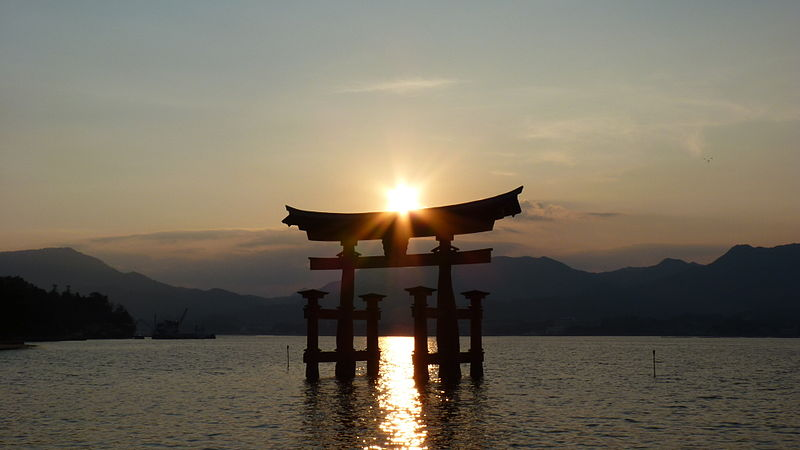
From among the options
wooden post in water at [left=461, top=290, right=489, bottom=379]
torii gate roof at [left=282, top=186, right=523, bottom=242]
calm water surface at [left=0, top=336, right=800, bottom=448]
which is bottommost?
calm water surface at [left=0, top=336, right=800, bottom=448]

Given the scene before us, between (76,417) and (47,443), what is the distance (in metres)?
7.13

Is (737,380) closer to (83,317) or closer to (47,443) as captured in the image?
(47,443)

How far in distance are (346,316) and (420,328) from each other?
4.46 m

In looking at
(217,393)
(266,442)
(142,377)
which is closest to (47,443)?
(266,442)

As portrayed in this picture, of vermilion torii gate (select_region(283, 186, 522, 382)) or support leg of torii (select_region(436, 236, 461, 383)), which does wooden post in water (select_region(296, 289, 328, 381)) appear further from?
support leg of torii (select_region(436, 236, 461, 383))

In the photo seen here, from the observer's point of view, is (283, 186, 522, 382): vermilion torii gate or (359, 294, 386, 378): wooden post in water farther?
(359, 294, 386, 378): wooden post in water

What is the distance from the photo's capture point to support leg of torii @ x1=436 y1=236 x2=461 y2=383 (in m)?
37.4

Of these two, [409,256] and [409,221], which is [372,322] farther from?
[409,221]

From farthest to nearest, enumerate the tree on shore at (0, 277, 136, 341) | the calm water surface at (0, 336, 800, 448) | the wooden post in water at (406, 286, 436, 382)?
the tree on shore at (0, 277, 136, 341) < the wooden post in water at (406, 286, 436, 382) < the calm water surface at (0, 336, 800, 448)

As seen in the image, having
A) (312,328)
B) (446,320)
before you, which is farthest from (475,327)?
(312,328)

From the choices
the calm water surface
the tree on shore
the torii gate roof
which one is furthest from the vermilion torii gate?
the tree on shore

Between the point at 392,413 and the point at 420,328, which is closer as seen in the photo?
the point at 392,413

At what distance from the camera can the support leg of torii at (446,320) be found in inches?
1471

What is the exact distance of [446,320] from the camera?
3812 centimetres
